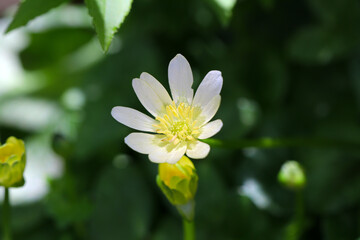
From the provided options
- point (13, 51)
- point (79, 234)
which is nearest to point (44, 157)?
point (79, 234)

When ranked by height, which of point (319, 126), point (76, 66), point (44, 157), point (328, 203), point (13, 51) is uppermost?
point (13, 51)

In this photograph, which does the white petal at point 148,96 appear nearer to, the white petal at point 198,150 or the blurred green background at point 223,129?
the white petal at point 198,150

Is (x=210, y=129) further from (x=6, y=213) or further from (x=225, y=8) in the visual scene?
(x=6, y=213)

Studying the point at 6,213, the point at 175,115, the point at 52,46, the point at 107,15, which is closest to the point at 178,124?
the point at 175,115

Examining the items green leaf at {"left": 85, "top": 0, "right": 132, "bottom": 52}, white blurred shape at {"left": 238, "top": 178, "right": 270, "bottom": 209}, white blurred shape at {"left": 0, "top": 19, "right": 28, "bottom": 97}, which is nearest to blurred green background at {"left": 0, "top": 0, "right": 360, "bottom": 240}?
white blurred shape at {"left": 238, "top": 178, "right": 270, "bottom": 209}

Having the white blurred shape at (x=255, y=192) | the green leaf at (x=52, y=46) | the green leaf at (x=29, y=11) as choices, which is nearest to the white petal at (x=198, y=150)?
the green leaf at (x=29, y=11)

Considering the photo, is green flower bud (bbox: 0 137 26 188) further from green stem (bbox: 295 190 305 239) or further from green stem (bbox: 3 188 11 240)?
green stem (bbox: 295 190 305 239)

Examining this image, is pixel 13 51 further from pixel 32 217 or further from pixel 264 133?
pixel 264 133
